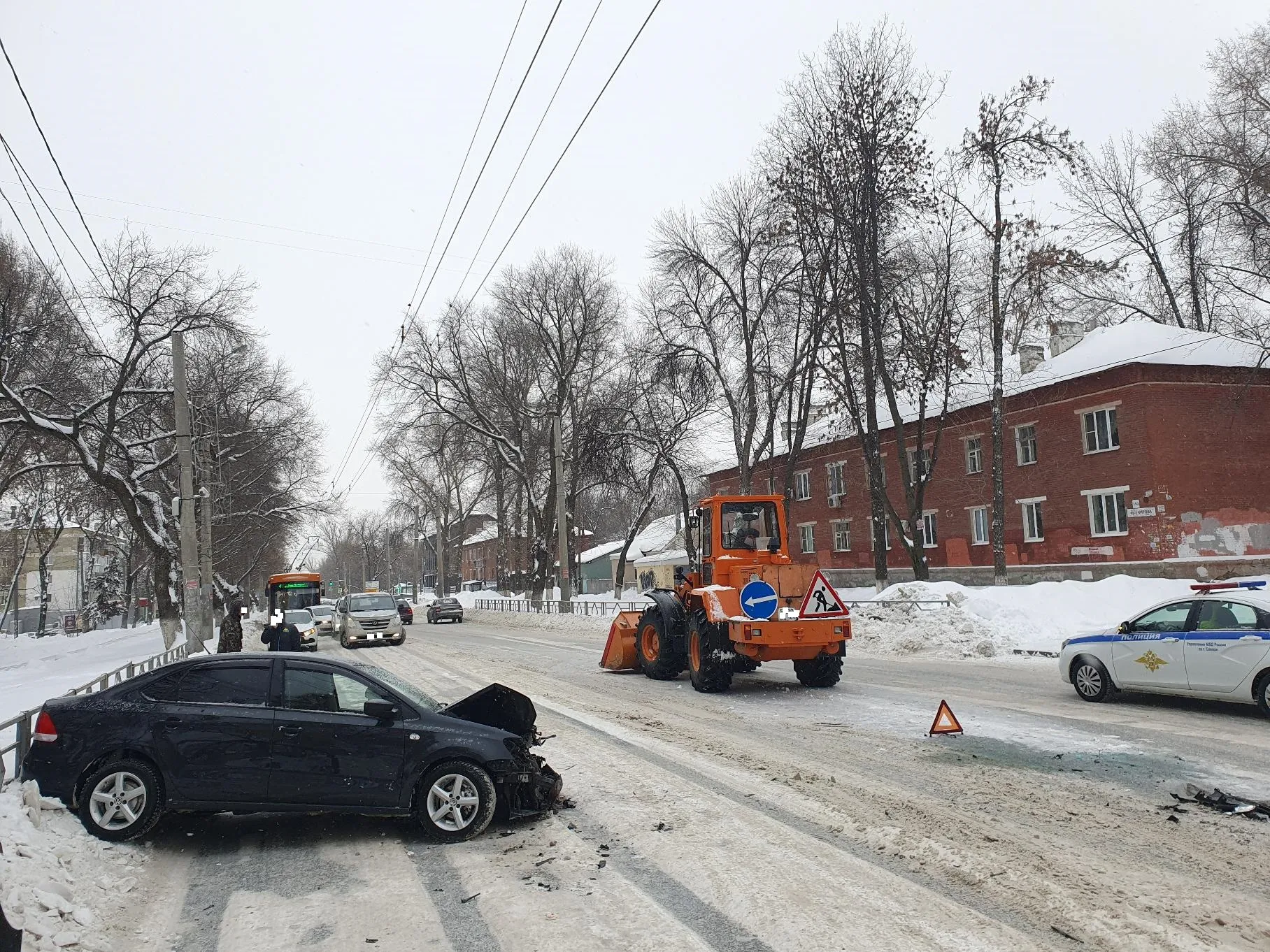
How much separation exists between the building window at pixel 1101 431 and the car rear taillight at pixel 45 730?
32.5m

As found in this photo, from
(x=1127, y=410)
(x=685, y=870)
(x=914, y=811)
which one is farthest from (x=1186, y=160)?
(x=685, y=870)

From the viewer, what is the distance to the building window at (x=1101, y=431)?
1280 inches

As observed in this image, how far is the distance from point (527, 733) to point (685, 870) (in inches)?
90.6

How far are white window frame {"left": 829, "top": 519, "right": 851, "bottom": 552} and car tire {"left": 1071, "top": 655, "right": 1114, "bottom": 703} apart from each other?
35670 millimetres

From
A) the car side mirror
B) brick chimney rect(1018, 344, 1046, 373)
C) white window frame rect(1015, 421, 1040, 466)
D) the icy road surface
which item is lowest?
the icy road surface

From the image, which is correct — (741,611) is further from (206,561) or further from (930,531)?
(930,531)

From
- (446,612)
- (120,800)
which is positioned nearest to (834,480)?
(446,612)

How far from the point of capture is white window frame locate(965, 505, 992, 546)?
128 ft

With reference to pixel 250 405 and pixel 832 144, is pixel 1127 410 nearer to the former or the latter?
pixel 832 144

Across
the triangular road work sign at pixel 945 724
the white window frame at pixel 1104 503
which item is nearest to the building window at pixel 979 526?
the white window frame at pixel 1104 503

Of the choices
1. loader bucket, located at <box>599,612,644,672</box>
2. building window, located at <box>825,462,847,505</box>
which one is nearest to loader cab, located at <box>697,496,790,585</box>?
loader bucket, located at <box>599,612,644,672</box>

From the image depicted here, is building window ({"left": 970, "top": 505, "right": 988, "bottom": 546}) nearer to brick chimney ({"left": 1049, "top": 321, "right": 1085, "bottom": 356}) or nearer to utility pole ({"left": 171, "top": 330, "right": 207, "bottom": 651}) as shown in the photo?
brick chimney ({"left": 1049, "top": 321, "right": 1085, "bottom": 356})

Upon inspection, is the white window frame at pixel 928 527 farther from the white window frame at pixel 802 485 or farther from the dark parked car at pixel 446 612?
the dark parked car at pixel 446 612

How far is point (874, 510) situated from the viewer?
32625 mm
